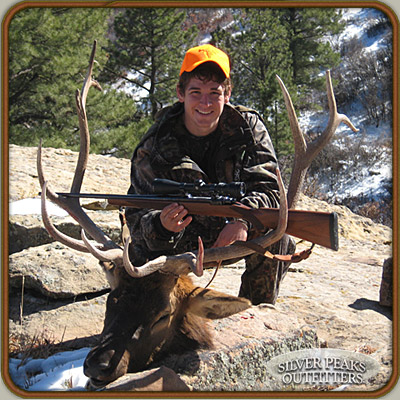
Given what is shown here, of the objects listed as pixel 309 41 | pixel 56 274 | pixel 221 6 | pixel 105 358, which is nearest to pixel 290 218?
pixel 105 358

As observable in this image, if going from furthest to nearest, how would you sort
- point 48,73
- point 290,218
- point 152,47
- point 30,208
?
1. point 152,47
2. point 48,73
3. point 30,208
4. point 290,218

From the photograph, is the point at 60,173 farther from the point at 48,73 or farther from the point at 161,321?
the point at 161,321

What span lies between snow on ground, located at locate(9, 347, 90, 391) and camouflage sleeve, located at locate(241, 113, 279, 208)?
1665 millimetres

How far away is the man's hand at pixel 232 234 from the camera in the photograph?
12.0 feet

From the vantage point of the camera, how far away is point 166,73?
15.9 meters

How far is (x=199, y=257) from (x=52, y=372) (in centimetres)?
137

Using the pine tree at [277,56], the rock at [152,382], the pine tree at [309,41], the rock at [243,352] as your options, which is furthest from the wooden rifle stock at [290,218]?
the pine tree at [309,41]

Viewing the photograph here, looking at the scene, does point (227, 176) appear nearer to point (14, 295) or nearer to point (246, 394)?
point (246, 394)

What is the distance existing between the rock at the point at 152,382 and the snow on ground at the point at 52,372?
1.02ft

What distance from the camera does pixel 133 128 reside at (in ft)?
46.3

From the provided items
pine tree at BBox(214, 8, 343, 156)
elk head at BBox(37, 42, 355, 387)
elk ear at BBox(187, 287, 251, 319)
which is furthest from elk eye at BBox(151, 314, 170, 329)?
pine tree at BBox(214, 8, 343, 156)

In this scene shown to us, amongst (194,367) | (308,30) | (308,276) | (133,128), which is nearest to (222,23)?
(308,30)

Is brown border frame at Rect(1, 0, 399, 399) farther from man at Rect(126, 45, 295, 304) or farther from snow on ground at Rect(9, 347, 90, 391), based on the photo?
man at Rect(126, 45, 295, 304)

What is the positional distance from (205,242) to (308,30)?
13.0 m
